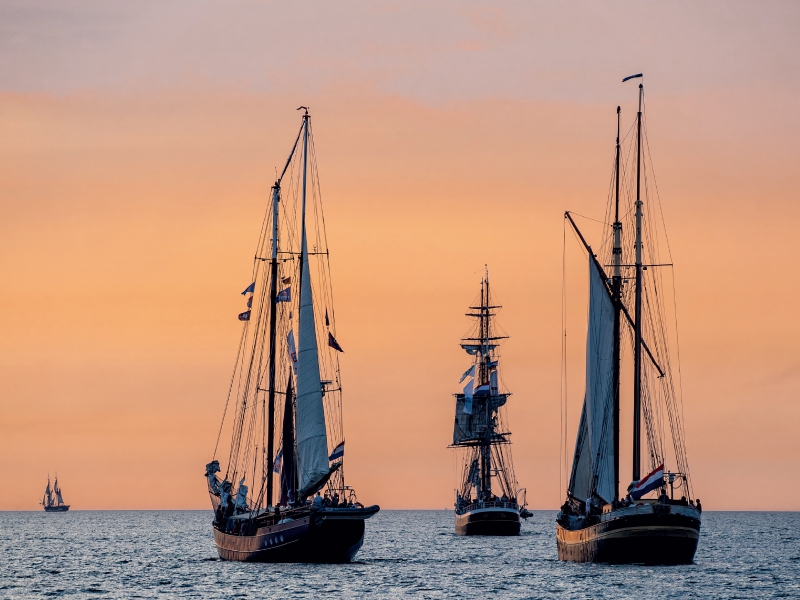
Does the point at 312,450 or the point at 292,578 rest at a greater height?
the point at 312,450

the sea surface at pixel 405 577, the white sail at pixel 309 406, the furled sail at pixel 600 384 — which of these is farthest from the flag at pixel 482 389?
the white sail at pixel 309 406

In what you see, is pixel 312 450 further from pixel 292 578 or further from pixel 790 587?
pixel 790 587

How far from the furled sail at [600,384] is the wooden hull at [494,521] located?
268 feet

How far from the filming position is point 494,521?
18912 cm

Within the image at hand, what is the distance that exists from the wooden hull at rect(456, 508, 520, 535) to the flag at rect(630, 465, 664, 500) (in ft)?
296

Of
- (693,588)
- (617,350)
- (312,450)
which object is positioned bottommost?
(693,588)

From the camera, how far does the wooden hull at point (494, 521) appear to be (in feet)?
618

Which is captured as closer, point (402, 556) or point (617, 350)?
point (617, 350)

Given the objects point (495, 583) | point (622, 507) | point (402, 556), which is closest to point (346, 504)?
point (495, 583)

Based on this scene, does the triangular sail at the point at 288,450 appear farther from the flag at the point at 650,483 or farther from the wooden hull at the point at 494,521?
the wooden hull at the point at 494,521

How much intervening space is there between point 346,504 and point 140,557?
4778 centimetres

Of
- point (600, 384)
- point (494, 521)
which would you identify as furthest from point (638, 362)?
point (494, 521)

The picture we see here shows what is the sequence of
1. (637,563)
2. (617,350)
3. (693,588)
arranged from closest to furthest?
(693,588)
(637,563)
(617,350)

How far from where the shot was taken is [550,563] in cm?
12250
